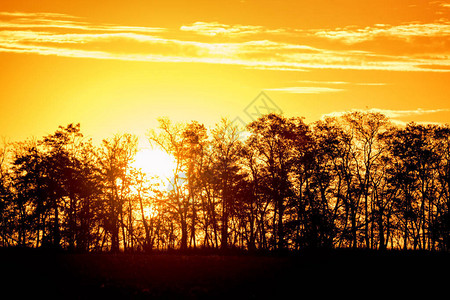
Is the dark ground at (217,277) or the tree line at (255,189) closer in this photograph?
the dark ground at (217,277)

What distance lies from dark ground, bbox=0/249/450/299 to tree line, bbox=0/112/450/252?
2254cm

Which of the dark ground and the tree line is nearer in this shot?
the dark ground

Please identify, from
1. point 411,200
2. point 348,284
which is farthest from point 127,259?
point 411,200

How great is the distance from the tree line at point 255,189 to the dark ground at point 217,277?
22.5 metres

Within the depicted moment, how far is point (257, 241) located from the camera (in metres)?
60.8

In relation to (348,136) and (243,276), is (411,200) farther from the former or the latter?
(243,276)

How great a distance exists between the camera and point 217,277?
88.5 feet

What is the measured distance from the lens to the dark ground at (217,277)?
23719 mm

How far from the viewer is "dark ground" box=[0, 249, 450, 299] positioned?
23.7 metres

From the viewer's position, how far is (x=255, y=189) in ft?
189

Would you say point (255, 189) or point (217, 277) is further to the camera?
point (255, 189)

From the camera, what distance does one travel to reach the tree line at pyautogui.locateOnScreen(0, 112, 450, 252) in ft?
187

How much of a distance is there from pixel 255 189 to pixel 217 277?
3113 cm

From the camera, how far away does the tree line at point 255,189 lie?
187 feet
